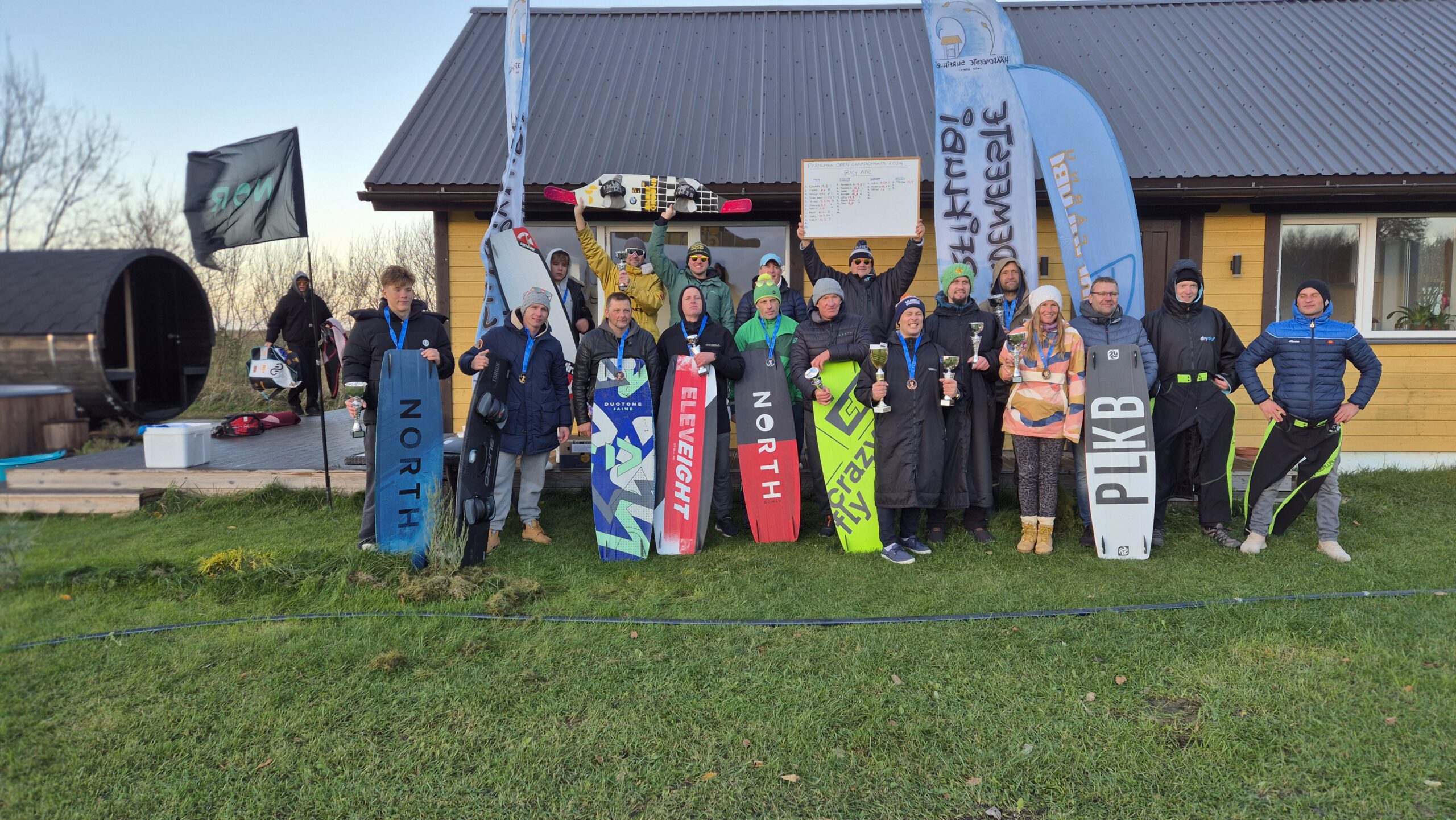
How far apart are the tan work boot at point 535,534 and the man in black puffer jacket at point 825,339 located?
1886 mm

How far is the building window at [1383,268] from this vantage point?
23.2ft

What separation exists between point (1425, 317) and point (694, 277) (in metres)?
6.94

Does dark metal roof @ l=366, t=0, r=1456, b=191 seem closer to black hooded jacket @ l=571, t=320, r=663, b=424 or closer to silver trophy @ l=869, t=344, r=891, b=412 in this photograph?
black hooded jacket @ l=571, t=320, r=663, b=424

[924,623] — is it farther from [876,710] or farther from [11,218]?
[11,218]

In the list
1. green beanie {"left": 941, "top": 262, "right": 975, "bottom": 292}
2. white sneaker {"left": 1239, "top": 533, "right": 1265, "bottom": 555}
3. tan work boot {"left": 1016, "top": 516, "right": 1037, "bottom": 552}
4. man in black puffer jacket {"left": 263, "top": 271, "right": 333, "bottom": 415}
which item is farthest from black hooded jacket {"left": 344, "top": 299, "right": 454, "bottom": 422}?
man in black puffer jacket {"left": 263, "top": 271, "right": 333, "bottom": 415}

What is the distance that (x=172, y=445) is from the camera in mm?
6172

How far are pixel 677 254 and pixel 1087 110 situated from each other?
11.9ft

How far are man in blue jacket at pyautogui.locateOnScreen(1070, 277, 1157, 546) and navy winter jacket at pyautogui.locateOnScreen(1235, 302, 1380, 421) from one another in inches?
21.7

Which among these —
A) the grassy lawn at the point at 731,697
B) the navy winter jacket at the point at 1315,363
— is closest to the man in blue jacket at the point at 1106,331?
the navy winter jacket at the point at 1315,363

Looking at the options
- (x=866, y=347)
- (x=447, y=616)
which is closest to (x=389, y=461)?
(x=447, y=616)

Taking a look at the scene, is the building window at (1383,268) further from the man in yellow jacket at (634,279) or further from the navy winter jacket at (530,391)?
the navy winter jacket at (530,391)

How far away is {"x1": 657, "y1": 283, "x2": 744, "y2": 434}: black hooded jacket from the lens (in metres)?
5.06

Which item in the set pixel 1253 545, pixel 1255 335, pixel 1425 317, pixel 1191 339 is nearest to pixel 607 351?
pixel 1191 339

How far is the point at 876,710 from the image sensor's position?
9.18 feet
